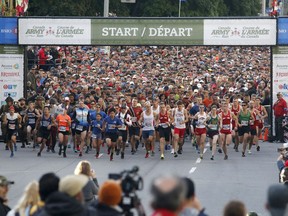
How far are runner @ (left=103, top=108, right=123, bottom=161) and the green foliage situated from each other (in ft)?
136

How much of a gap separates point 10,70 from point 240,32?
288 inches

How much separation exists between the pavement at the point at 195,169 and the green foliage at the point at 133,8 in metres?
39.0

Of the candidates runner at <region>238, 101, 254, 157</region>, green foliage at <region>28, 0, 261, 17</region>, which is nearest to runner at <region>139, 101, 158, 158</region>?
runner at <region>238, 101, 254, 157</region>

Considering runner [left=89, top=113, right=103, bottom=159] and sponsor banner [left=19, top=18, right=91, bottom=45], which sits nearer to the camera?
runner [left=89, top=113, right=103, bottom=159]

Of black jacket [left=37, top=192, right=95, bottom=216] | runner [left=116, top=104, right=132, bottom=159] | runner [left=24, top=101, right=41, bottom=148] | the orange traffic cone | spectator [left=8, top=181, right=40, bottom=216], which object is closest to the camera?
black jacket [left=37, top=192, right=95, bottom=216]

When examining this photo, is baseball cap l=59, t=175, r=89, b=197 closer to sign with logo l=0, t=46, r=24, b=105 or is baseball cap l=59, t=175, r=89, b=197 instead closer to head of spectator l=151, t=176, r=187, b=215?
head of spectator l=151, t=176, r=187, b=215

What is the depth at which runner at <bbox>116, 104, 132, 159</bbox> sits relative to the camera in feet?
93.6

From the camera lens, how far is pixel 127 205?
802cm

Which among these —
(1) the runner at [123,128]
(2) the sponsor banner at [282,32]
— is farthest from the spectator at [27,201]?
(2) the sponsor banner at [282,32]

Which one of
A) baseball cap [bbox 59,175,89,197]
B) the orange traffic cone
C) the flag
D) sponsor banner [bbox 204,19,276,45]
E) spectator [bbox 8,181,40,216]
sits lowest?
the orange traffic cone

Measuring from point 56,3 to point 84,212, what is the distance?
6290 centimetres

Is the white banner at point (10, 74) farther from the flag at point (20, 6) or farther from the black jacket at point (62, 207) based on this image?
the black jacket at point (62, 207)

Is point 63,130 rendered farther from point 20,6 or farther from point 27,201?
point 27,201

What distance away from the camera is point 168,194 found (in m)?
6.58
